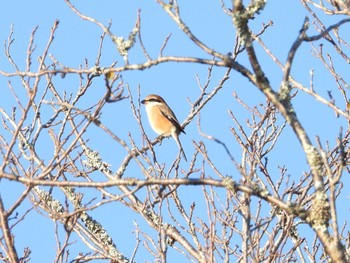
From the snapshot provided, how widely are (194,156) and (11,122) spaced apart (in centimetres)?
152

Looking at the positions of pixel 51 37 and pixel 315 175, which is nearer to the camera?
pixel 315 175

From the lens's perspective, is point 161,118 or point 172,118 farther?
point 161,118

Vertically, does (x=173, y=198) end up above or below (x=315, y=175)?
above

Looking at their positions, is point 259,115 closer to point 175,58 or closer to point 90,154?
point 90,154

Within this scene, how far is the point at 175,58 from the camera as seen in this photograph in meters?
3.03

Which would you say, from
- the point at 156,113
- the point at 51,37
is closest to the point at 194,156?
the point at 51,37

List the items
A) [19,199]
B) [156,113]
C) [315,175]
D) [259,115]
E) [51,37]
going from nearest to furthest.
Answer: [315,175]
[19,199]
[51,37]
[259,115]
[156,113]

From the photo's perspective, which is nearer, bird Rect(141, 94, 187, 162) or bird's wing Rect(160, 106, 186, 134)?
bird Rect(141, 94, 187, 162)

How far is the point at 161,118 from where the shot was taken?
9805mm

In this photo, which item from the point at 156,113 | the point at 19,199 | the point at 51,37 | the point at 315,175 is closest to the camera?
the point at 315,175

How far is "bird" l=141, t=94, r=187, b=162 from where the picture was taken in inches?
373

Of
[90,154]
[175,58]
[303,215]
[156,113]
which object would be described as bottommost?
[303,215]

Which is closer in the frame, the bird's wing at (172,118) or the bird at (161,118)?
the bird at (161,118)

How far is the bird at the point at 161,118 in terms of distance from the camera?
9.47m
